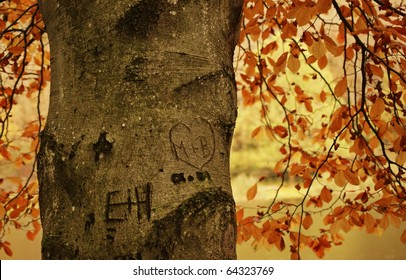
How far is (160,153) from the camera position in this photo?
113 cm

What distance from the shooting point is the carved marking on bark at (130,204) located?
1.12 metres

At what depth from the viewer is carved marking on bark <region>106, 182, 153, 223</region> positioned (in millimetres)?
1118

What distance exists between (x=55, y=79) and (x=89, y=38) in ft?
0.61

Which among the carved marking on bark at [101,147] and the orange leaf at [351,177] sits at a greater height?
the orange leaf at [351,177]

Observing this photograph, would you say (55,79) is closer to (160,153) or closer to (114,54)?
(114,54)

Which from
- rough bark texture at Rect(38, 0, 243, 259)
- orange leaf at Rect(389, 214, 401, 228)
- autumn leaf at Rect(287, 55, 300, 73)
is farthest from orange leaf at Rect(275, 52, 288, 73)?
rough bark texture at Rect(38, 0, 243, 259)

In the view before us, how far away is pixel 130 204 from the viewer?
1.12 meters

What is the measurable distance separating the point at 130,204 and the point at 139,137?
152 mm

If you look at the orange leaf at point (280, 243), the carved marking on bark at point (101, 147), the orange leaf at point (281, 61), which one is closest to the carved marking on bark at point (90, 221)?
the carved marking on bark at point (101, 147)

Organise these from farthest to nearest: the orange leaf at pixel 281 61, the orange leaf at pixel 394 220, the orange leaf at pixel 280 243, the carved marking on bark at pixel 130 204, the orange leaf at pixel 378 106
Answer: the orange leaf at pixel 280 243 → the orange leaf at pixel 394 220 → the orange leaf at pixel 378 106 → the orange leaf at pixel 281 61 → the carved marking on bark at pixel 130 204

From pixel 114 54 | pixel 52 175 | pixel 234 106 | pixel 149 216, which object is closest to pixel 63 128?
pixel 52 175

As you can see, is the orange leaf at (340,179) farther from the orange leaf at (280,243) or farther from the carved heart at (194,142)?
the carved heart at (194,142)

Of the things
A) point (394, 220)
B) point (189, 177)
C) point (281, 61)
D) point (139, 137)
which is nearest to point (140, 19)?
point (139, 137)
